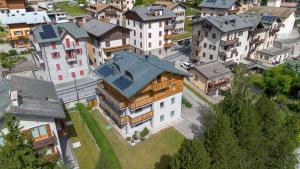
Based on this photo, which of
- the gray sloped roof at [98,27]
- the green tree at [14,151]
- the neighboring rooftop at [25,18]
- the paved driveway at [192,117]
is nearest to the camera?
the green tree at [14,151]

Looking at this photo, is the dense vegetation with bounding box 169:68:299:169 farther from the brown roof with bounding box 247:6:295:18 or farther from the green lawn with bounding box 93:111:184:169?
the brown roof with bounding box 247:6:295:18

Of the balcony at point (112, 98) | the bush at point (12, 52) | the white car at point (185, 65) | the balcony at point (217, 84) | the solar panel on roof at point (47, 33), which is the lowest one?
the balcony at point (217, 84)

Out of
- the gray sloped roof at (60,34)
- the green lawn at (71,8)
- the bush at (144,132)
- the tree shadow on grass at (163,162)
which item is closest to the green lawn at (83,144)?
the bush at (144,132)

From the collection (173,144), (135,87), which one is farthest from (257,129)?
(135,87)

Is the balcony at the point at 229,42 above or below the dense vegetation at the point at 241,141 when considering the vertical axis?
above

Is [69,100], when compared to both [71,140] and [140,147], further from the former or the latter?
[140,147]

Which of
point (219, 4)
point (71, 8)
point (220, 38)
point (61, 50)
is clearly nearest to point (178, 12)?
point (219, 4)

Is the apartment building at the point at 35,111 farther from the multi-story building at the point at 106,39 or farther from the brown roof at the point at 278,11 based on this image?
the brown roof at the point at 278,11

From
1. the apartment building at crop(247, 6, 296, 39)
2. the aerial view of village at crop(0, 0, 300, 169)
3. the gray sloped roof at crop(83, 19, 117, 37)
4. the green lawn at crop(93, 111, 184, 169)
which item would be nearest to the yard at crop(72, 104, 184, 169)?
the green lawn at crop(93, 111, 184, 169)
